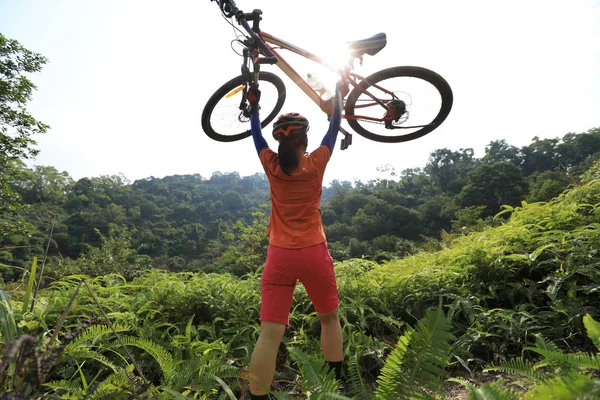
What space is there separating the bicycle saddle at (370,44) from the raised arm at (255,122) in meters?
1.28

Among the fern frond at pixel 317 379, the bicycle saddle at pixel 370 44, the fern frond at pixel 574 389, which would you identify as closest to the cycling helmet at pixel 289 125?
the bicycle saddle at pixel 370 44

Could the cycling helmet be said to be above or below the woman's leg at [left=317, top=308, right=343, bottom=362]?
above

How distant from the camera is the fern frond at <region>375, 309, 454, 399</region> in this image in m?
0.75

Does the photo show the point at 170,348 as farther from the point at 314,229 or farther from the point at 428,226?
the point at 428,226

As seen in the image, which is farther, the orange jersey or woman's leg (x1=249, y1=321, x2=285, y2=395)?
the orange jersey

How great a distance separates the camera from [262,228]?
16062 mm

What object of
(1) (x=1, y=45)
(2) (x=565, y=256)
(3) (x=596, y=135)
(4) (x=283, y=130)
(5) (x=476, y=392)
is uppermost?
(3) (x=596, y=135)

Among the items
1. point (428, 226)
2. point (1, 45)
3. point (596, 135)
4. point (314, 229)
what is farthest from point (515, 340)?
point (596, 135)

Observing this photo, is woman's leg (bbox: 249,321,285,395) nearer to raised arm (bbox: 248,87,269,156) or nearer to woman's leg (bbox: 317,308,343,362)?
woman's leg (bbox: 317,308,343,362)

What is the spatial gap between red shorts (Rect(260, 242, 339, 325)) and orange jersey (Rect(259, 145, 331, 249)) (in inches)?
2.4

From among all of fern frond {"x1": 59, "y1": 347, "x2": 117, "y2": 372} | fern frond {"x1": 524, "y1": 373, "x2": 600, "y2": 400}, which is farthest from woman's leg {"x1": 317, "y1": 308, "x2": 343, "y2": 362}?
fern frond {"x1": 524, "y1": 373, "x2": 600, "y2": 400}

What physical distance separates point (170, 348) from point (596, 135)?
2397 inches

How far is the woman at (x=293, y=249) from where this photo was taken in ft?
6.47

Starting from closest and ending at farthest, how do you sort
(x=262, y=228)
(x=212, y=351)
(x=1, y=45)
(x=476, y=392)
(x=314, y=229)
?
(x=476, y=392)
(x=314, y=229)
(x=212, y=351)
(x=1, y=45)
(x=262, y=228)
